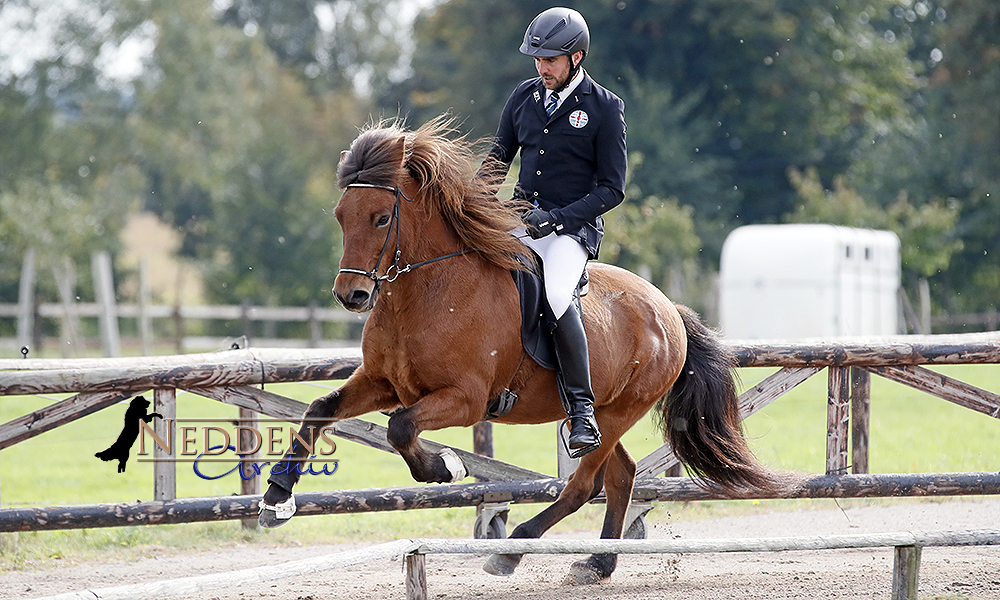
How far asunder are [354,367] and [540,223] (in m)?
1.61

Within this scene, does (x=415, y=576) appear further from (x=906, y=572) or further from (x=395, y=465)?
(x=395, y=465)

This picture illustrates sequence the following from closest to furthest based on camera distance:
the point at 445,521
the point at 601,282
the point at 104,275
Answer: the point at 601,282
the point at 445,521
the point at 104,275

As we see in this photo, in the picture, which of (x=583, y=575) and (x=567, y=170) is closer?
(x=567, y=170)

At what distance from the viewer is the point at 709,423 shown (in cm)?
571

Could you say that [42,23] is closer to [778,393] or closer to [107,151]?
[107,151]

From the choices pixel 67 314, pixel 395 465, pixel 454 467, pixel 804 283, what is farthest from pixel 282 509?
pixel 67 314

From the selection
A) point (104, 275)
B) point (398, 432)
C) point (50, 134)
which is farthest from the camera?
point (50, 134)

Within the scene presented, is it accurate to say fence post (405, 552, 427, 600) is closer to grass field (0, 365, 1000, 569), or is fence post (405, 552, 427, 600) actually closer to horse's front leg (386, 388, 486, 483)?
horse's front leg (386, 388, 486, 483)

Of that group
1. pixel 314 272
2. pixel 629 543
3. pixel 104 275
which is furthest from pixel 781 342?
pixel 314 272

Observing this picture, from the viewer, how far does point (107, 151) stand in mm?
33312

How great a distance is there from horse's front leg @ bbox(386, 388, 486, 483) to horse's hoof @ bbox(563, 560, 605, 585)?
109 centimetres

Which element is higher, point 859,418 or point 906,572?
point 859,418

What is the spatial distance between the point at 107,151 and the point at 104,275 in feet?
40.8

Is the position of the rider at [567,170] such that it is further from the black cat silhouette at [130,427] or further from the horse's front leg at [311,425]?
the black cat silhouette at [130,427]
